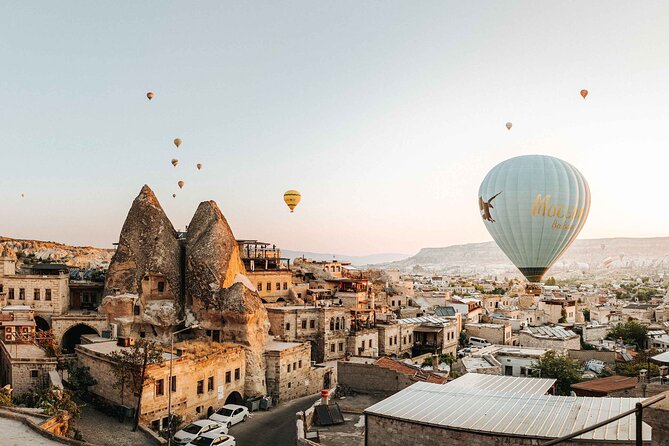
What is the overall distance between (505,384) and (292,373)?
1913 centimetres

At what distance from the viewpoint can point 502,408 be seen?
18.9m

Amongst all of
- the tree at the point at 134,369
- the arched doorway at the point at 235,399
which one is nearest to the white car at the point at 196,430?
the tree at the point at 134,369

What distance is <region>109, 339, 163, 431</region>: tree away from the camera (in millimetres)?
28250

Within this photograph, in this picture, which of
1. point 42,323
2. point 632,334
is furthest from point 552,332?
point 42,323

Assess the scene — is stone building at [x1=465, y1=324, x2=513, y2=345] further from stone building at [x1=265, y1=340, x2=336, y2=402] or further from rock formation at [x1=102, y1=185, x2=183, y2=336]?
rock formation at [x1=102, y1=185, x2=183, y2=336]

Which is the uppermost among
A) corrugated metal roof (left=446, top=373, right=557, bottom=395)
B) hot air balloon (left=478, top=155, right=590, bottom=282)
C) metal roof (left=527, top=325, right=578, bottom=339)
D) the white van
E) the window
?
hot air balloon (left=478, top=155, right=590, bottom=282)

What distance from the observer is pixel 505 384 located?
81.7ft

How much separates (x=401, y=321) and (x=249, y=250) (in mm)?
16311

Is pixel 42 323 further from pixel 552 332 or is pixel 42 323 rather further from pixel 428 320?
pixel 552 332

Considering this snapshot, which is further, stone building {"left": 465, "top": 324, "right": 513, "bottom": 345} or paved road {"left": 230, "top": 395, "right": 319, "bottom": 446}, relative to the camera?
stone building {"left": 465, "top": 324, "right": 513, "bottom": 345}

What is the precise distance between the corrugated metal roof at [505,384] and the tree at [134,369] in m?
14.6

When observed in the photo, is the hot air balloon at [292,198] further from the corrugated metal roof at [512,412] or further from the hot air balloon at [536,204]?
the corrugated metal roof at [512,412]

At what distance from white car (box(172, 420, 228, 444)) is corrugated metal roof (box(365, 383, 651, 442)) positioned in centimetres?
1194

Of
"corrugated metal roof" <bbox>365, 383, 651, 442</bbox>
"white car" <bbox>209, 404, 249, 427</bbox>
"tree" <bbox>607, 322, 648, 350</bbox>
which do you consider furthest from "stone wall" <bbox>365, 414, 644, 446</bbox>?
"tree" <bbox>607, 322, 648, 350</bbox>
